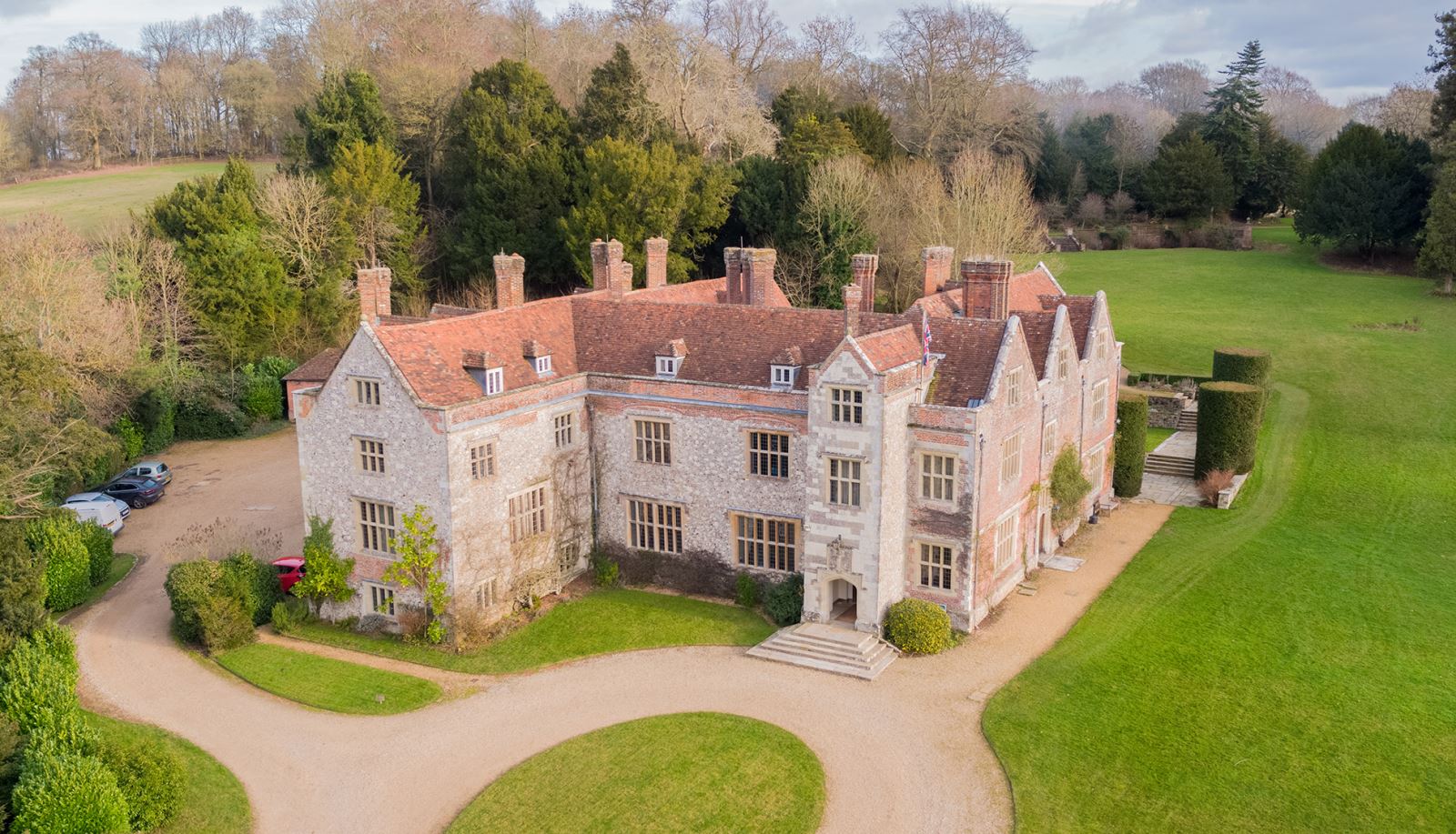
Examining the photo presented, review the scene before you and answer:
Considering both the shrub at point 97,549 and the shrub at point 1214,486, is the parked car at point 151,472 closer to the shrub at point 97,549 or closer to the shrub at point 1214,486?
the shrub at point 97,549

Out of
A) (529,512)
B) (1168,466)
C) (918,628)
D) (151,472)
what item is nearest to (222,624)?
(529,512)

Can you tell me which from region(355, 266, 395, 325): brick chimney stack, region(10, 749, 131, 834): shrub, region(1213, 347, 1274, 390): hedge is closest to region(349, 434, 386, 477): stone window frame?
region(355, 266, 395, 325): brick chimney stack

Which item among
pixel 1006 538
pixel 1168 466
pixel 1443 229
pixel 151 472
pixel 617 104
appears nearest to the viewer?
pixel 1006 538

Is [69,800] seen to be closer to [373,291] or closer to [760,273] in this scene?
→ [373,291]

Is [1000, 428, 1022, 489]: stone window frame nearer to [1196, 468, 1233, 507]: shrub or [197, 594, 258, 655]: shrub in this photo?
[1196, 468, 1233, 507]: shrub

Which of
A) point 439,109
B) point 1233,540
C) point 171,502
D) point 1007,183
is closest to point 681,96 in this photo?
point 439,109

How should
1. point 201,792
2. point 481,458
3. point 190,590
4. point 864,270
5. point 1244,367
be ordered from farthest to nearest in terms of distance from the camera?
point 1244,367, point 864,270, point 190,590, point 481,458, point 201,792
